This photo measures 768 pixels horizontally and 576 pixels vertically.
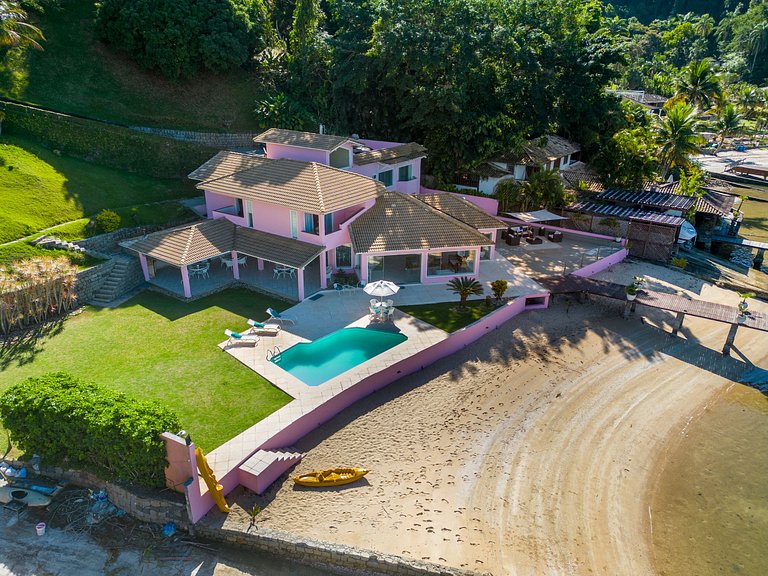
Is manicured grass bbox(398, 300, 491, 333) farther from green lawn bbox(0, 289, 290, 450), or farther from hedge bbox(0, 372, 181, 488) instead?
hedge bbox(0, 372, 181, 488)

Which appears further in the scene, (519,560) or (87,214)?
(87,214)

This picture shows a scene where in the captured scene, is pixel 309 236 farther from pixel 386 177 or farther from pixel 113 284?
pixel 386 177

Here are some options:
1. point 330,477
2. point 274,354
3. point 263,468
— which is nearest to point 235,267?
point 274,354

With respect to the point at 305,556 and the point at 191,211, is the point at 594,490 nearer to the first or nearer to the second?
the point at 305,556

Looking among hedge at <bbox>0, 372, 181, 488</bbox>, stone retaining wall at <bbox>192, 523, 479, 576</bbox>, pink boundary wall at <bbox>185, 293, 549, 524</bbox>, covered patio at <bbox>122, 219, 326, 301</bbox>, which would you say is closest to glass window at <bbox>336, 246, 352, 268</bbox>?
covered patio at <bbox>122, 219, 326, 301</bbox>

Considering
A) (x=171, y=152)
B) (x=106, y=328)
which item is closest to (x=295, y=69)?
(x=171, y=152)

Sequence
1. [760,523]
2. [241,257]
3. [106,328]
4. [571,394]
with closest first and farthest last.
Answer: [760,523]
[571,394]
[106,328]
[241,257]
